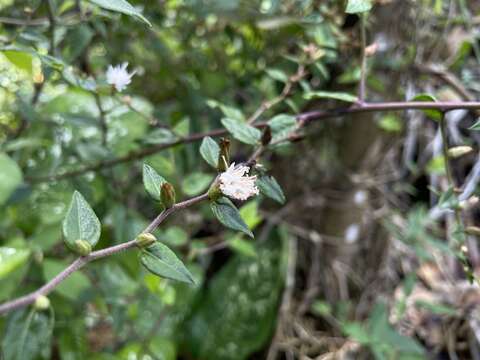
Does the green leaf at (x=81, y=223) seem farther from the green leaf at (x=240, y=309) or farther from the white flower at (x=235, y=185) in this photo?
the green leaf at (x=240, y=309)

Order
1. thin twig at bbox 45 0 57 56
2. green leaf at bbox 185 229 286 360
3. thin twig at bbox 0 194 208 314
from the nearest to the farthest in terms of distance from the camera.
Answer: thin twig at bbox 0 194 208 314 < thin twig at bbox 45 0 57 56 < green leaf at bbox 185 229 286 360

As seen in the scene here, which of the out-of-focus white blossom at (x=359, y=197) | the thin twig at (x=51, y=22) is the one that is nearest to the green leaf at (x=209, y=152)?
the thin twig at (x=51, y=22)

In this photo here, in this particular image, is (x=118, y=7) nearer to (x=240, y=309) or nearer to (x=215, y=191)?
(x=215, y=191)

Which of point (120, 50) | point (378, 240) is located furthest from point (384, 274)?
point (120, 50)

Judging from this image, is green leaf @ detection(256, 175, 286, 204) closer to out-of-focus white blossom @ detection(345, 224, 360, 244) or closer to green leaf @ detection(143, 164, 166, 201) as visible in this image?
green leaf @ detection(143, 164, 166, 201)

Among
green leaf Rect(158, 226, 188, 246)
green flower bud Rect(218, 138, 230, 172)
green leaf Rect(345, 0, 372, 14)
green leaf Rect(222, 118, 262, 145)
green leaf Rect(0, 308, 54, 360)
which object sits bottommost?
green leaf Rect(158, 226, 188, 246)

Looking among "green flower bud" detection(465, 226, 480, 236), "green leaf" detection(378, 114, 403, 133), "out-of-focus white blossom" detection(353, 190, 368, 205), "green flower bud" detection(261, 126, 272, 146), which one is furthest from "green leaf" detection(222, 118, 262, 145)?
"out-of-focus white blossom" detection(353, 190, 368, 205)

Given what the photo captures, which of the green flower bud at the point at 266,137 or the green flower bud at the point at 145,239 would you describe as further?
the green flower bud at the point at 266,137
